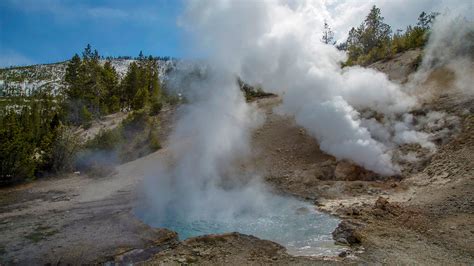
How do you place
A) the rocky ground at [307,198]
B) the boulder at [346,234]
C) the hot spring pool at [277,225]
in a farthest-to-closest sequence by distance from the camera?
the hot spring pool at [277,225], the boulder at [346,234], the rocky ground at [307,198]

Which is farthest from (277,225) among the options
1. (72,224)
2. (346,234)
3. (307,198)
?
(72,224)

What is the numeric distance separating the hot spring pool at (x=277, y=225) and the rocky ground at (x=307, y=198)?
46cm

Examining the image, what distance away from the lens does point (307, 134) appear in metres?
19.1

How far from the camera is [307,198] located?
1402cm

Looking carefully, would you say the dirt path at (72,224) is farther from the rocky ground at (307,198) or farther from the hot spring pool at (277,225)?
the hot spring pool at (277,225)

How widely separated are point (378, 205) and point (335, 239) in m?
2.42

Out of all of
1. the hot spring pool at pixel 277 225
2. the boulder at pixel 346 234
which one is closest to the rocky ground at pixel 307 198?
the boulder at pixel 346 234

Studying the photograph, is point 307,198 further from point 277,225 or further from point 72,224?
point 72,224

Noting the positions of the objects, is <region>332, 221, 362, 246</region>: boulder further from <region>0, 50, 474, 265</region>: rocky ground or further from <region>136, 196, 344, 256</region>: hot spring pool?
<region>136, 196, 344, 256</region>: hot spring pool

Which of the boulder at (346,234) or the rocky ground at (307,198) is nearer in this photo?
the rocky ground at (307,198)

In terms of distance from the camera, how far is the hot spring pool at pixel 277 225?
31.3 feet

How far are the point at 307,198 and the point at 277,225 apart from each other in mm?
3216

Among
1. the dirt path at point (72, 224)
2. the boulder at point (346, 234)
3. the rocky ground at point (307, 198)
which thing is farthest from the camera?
the boulder at point (346, 234)

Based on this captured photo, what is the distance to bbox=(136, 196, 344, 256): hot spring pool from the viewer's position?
9531 mm
